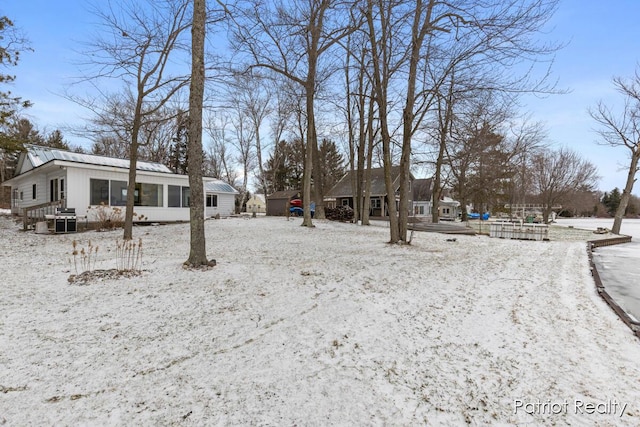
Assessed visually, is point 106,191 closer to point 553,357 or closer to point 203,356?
point 203,356

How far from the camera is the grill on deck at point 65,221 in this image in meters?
10.7

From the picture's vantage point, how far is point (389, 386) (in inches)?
89.1

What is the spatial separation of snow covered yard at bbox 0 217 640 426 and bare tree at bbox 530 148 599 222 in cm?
2603

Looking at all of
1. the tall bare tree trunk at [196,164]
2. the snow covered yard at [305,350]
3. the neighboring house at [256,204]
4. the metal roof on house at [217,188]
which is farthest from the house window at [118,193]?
the neighboring house at [256,204]

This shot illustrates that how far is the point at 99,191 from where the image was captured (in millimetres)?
12945

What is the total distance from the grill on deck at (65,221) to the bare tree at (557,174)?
30.3 m

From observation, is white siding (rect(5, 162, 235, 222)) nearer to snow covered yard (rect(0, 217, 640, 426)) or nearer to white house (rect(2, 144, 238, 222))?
white house (rect(2, 144, 238, 222))

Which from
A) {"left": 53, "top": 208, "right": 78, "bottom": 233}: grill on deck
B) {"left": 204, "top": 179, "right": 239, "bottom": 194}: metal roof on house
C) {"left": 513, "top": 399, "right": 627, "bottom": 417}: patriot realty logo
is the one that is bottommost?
{"left": 513, "top": 399, "right": 627, "bottom": 417}: patriot realty logo

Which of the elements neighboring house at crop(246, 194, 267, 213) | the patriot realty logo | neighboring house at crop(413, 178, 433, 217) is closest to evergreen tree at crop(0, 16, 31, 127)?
the patriot realty logo

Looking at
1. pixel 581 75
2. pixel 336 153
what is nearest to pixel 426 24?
pixel 581 75

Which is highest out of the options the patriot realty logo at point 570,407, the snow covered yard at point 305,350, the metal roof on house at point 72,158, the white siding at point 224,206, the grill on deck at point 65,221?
the metal roof on house at point 72,158

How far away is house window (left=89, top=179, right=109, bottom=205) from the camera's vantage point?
12.7m

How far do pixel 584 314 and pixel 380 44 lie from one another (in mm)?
7598

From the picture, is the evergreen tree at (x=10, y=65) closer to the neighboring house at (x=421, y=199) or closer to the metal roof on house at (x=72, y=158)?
the metal roof on house at (x=72, y=158)
